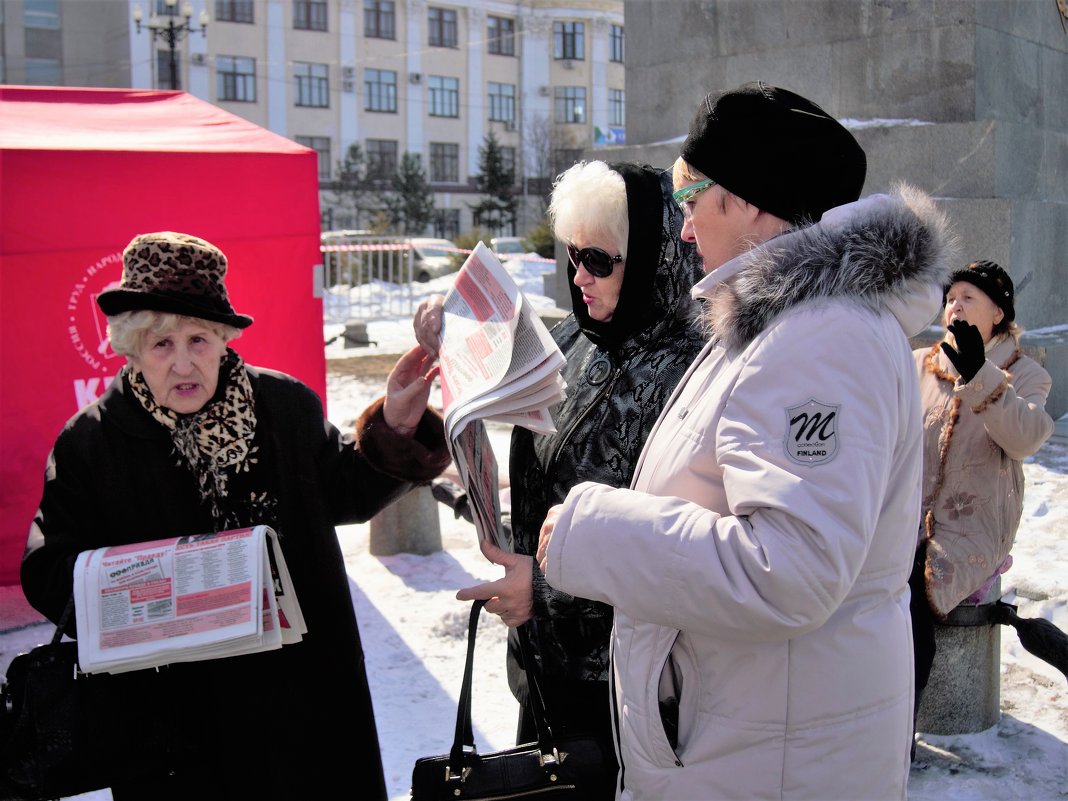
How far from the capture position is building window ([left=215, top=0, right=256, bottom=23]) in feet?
150

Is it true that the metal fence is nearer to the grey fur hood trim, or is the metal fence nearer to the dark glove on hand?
the dark glove on hand

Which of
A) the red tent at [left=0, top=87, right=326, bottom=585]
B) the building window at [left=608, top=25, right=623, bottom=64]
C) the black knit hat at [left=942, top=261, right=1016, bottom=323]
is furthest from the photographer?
the building window at [left=608, top=25, right=623, bottom=64]

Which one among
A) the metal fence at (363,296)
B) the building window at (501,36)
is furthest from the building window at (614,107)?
the metal fence at (363,296)

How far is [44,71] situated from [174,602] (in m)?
49.6

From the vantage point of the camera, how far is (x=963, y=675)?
3.35 metres

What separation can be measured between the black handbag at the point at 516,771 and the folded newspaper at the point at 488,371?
1.14 ft

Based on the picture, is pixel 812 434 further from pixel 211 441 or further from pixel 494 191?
pixel 494 191

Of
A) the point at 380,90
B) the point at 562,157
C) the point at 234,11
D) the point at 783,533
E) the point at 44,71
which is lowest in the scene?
the point at 783,533

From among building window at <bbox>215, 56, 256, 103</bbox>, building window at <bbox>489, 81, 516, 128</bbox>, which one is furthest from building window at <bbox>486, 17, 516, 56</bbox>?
building window at <bbox>215, 56, 256, 103</bbox>

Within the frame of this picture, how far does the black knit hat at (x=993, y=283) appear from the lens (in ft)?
10.9

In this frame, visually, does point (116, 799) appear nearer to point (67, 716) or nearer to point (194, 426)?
point (67, 716)

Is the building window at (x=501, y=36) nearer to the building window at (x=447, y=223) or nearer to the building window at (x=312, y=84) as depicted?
the building window at (x=447, y=223)

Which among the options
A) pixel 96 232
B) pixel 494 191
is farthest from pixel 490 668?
pixel 494 191

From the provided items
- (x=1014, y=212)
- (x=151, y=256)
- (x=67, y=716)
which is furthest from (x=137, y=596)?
(x=1014, y=212)
